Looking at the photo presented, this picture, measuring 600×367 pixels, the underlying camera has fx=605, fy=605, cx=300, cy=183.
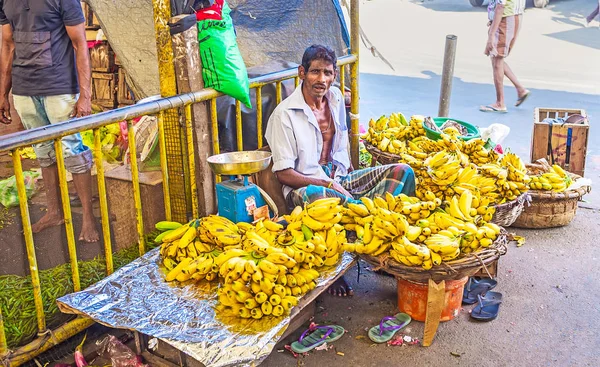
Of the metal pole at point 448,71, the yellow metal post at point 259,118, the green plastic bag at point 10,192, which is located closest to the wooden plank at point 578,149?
the metal pole at point 448,71

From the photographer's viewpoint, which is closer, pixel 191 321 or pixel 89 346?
pixel 191 321

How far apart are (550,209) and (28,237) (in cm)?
453

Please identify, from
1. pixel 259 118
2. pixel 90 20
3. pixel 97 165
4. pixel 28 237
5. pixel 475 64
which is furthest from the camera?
pixel 475 64

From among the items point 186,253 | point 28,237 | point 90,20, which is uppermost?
point 90,20

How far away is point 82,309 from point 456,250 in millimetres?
2331

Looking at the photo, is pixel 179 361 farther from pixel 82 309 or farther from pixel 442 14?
pixel 442 14

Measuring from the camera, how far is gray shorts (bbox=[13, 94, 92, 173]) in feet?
16.3

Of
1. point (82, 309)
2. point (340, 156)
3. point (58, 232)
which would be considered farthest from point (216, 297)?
point (58, 232)

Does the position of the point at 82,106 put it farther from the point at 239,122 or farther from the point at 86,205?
the point at 239,122

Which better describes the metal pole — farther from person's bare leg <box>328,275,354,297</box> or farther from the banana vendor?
person's bare leg <box>328,275,354,297</box>

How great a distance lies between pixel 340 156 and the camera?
5.08 metres

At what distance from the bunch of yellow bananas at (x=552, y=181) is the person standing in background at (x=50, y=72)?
404 cm

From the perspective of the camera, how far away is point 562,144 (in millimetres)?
6398

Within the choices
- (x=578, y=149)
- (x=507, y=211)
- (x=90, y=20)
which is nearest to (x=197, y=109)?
(x=507, y=211)
